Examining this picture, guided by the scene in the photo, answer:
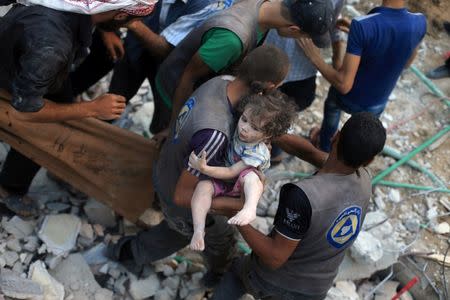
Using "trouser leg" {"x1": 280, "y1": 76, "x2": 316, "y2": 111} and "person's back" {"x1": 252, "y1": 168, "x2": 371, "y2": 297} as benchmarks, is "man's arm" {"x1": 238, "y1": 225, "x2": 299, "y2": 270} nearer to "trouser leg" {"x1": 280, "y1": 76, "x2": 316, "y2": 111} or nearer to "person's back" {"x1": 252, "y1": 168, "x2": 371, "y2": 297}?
"person's back" {"x1": 252, "y1": 168, "x2": 371, "y2": 297}

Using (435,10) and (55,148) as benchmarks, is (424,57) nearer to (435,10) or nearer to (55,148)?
(435,10)

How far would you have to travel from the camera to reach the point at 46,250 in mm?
3721

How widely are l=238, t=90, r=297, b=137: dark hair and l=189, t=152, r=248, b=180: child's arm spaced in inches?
9.4

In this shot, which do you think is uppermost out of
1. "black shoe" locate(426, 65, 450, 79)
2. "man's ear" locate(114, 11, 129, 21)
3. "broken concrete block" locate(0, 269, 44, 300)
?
"man's ear" locate(114, 11, 129, 21)

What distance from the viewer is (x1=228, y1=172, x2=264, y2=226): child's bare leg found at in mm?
2660

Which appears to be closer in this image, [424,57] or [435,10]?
[424,57]

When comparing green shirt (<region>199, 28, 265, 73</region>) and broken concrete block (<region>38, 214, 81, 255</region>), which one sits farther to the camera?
broken concrete block (<region>38, 214, 81, 255</region>)

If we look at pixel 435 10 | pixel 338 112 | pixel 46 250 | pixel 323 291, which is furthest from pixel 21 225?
pixel 435 10

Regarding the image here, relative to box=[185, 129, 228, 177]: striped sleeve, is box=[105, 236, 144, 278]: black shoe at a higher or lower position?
lower

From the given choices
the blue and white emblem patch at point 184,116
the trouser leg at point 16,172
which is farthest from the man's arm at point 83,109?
the trouser leg at point 16,172

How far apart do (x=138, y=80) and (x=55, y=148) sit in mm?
1095

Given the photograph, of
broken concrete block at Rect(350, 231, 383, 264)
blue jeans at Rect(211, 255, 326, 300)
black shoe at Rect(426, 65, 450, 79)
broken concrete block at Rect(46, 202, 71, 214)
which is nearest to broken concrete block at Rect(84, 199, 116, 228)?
broken concrete block at Rect(46, 202, 71, 214)

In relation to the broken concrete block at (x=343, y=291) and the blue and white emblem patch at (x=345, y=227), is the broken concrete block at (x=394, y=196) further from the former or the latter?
the blue and white emblem patch at (x=345, y=227)

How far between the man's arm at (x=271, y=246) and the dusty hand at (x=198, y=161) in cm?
45
